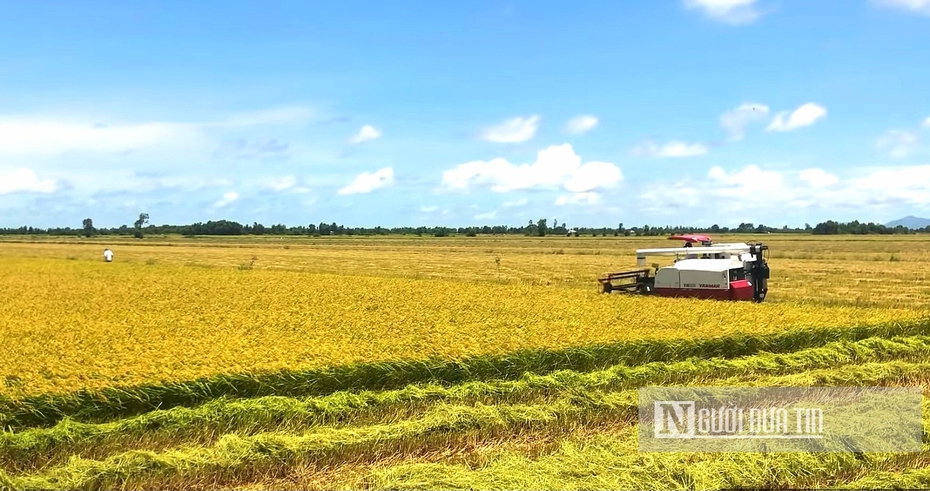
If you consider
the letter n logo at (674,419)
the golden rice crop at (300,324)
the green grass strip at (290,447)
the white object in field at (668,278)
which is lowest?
the letter n logo at (674,419)

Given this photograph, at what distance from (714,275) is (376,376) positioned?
1111cm

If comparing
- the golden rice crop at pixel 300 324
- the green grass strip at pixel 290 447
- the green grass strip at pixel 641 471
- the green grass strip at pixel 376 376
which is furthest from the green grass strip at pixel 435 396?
the green grass strip at pixel 641 471

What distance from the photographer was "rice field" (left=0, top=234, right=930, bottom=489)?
6570 millimetres

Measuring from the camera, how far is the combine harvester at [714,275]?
17484 mm

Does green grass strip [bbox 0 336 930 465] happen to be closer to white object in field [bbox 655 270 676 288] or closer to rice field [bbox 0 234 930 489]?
rice field [bbox 0 234 930 489]

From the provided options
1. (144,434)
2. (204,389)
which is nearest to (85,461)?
(144,434)

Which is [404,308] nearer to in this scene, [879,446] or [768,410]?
[768,410]

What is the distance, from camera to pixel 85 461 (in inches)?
253

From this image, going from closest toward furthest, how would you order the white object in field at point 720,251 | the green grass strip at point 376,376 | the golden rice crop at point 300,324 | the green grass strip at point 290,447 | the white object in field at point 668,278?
1. the green grass strip at point 290,447
2. the green grass strip at point 376,376
3. the golden rice crop at point 300,324
4. the white object in field at point 668,278
5. the white object in field at point 720,251

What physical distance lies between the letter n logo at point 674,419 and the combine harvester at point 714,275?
9.04 metres

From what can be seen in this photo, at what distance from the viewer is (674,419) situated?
854 centimetres

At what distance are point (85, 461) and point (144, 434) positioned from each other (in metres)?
0.81

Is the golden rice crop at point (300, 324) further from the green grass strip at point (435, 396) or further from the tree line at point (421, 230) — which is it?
the tree line at point (421, 230)

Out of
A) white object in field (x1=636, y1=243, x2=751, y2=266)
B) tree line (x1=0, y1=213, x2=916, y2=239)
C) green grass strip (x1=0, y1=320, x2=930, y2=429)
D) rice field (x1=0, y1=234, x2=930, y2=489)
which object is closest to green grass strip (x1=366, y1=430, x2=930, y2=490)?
rice field (x1=0, y1=234, x2=930, y2=489)
